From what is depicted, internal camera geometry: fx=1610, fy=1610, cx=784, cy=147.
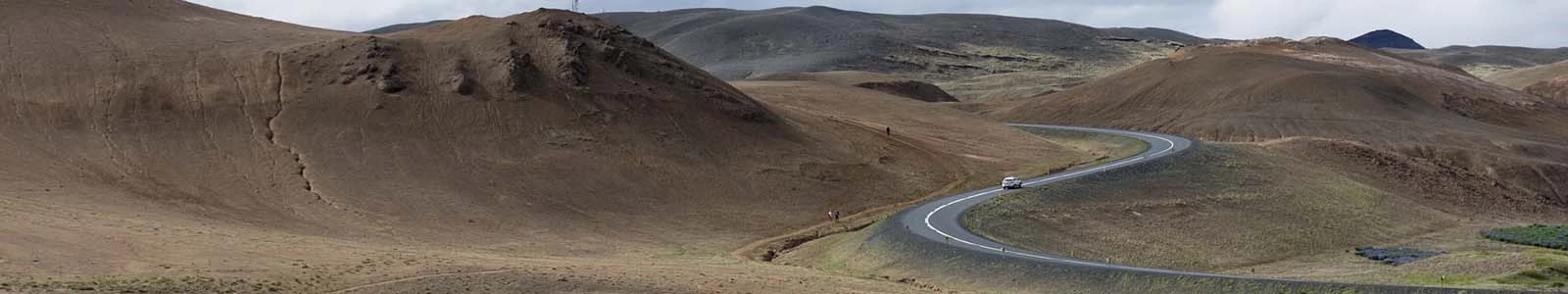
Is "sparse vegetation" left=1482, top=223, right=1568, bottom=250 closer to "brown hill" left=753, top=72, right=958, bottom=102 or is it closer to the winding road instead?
the winding road

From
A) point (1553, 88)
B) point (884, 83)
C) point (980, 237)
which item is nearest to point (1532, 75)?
point (1553, 88)

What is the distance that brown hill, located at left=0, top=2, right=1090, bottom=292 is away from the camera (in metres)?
45.4

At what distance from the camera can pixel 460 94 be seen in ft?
250

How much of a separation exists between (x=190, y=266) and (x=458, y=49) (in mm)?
43877

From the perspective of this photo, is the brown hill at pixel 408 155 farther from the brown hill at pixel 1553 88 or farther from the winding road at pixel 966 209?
the brown hill at pixel 1553 88

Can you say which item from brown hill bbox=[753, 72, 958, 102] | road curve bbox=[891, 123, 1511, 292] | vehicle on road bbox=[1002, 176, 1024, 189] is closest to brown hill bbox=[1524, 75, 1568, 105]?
brown hill bbox=[753, 72, 958, 102]

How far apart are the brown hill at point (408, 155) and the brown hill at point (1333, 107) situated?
30.3 metres

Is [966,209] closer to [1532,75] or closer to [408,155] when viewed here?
[408,155]

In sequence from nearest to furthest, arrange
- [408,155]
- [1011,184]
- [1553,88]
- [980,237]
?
[980,237] → [408,155] → [1011,184] → [1553,88]

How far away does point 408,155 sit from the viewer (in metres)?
68.5

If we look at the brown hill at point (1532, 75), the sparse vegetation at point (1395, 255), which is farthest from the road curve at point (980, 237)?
the brown hill at point (1532, 75)

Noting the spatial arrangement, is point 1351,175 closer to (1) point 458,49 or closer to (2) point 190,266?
(1) point 458,49

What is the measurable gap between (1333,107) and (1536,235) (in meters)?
58.5

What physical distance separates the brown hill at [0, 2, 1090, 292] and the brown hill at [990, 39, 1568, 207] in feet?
99.3
